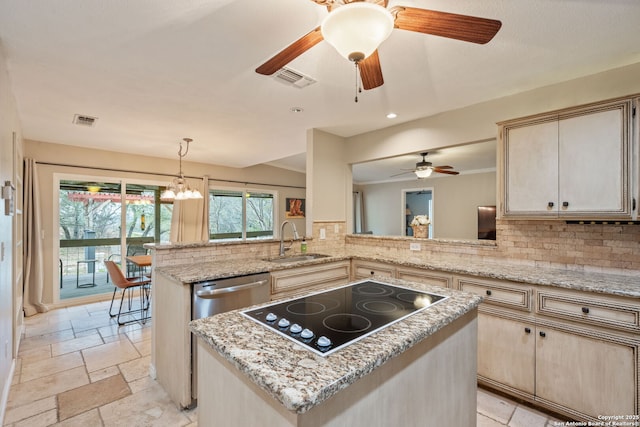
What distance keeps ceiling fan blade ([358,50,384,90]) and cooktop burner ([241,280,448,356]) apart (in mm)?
1237

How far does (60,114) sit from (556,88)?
4833mm

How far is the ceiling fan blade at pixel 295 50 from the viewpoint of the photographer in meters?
1.37

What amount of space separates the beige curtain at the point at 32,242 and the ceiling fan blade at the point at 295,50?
4.43 m

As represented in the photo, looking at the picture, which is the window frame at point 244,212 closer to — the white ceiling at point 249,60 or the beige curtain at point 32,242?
the beige curtain at point 32,242

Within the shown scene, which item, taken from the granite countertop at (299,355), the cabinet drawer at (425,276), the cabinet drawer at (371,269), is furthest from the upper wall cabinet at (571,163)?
the granite countertop at (299,355)

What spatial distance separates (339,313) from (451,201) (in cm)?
620

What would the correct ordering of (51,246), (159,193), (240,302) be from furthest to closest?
(159,193) < (51,246) < (240,302)

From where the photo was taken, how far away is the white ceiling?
1.57 meters

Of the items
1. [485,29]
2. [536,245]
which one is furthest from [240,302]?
[536,245]

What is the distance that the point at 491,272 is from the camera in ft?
7.27

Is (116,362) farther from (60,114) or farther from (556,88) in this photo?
(556,88)

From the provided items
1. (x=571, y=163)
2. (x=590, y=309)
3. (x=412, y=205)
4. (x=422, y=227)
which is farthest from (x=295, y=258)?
(x=412, y=205)

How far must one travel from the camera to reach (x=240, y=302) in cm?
221

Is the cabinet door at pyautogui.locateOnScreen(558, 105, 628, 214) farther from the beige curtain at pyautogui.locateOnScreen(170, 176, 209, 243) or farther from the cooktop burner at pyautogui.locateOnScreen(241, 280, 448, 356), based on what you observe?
the beige curtain at pyautogui.locateOnScreen(170, 176, 209, 243)
